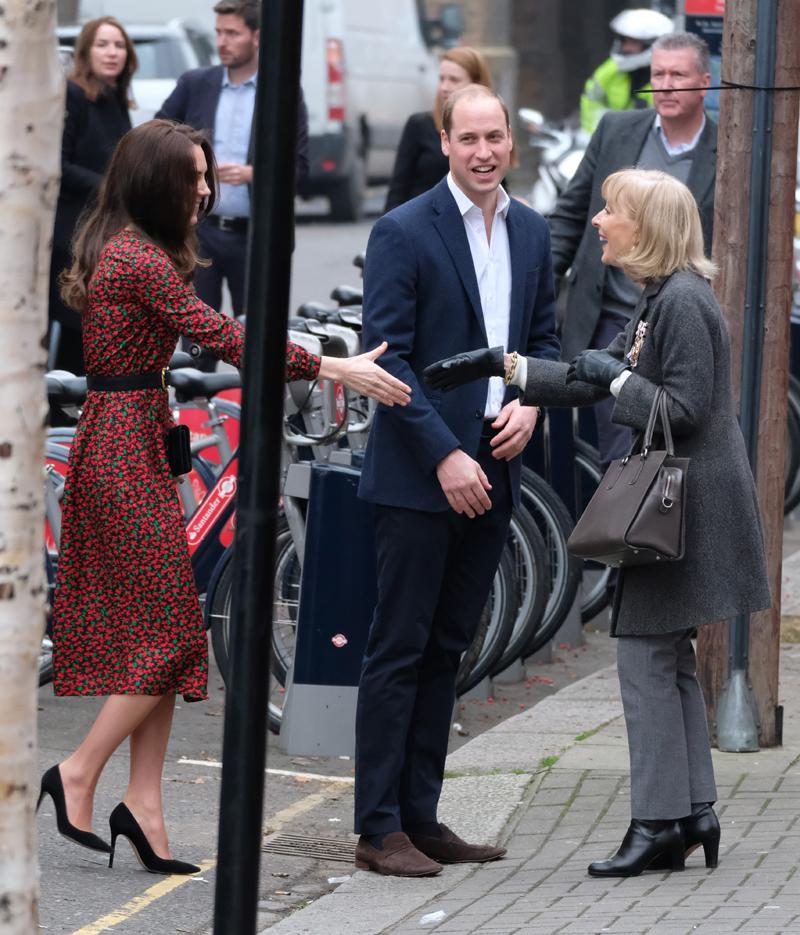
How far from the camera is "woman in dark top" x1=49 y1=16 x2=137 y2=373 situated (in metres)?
9.40

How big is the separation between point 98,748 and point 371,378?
4.03 ft

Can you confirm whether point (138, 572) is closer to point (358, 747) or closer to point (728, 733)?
point (358, 747)

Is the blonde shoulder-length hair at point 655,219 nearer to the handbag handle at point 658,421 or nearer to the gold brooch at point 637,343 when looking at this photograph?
the gold brooch at point 637,343

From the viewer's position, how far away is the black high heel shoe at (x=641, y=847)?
499 cm

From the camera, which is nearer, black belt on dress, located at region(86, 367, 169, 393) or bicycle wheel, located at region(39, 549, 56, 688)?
black belt on dress, located at region(86, 367, 169, 393)

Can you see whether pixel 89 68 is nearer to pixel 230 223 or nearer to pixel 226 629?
pixel 230 223

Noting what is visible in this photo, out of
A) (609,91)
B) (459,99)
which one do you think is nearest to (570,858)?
(459,99)

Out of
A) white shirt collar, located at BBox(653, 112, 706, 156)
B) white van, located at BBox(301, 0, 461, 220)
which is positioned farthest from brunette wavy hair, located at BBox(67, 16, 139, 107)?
white van, located at BBox(301, 0, 461, 220)

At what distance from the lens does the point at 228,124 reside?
1002cm

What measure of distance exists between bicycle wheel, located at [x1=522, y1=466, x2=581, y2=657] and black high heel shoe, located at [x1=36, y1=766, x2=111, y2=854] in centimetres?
260

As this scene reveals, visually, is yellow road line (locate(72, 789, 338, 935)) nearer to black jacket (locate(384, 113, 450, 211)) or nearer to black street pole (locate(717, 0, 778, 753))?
black street pole (locate(717, 0, 778, 753))

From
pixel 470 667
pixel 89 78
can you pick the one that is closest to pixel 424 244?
pixel 470 667

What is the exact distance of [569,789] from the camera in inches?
230

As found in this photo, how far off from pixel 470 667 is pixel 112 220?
2.39 meters
